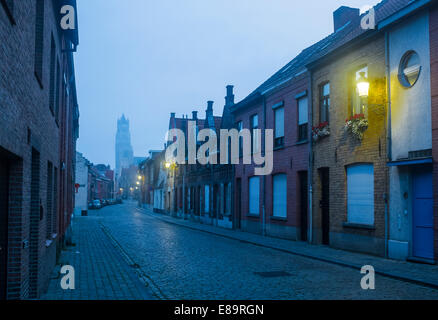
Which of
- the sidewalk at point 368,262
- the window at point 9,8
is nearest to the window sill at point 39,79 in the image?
the window at point 9,8

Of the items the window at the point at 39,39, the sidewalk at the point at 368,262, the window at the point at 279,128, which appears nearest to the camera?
the window at the point at 39,39

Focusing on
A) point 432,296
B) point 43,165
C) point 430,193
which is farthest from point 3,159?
point 430,193

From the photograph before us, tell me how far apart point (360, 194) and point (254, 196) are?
952 cm

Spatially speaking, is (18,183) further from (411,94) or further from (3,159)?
(411,94)

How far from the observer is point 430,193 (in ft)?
38.1

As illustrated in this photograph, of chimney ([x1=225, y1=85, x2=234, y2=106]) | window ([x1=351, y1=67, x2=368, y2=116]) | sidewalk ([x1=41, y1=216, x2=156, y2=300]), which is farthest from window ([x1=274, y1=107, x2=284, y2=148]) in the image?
sidewalk ([x1=41, y1=216, x2=156, y2=300])

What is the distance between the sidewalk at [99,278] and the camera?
7.90m

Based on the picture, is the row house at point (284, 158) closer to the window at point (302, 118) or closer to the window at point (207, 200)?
the window at point (302, 118)

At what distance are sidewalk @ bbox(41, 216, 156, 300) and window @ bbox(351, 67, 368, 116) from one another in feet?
29.3

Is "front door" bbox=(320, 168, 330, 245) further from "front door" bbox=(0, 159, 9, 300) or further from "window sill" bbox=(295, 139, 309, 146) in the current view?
"front door" bbox=(0, 159, 9, 300)

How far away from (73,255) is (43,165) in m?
6.82

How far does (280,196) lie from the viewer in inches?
798

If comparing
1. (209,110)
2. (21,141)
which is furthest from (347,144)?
(209,110)

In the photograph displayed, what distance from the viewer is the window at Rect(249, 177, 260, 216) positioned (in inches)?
901
